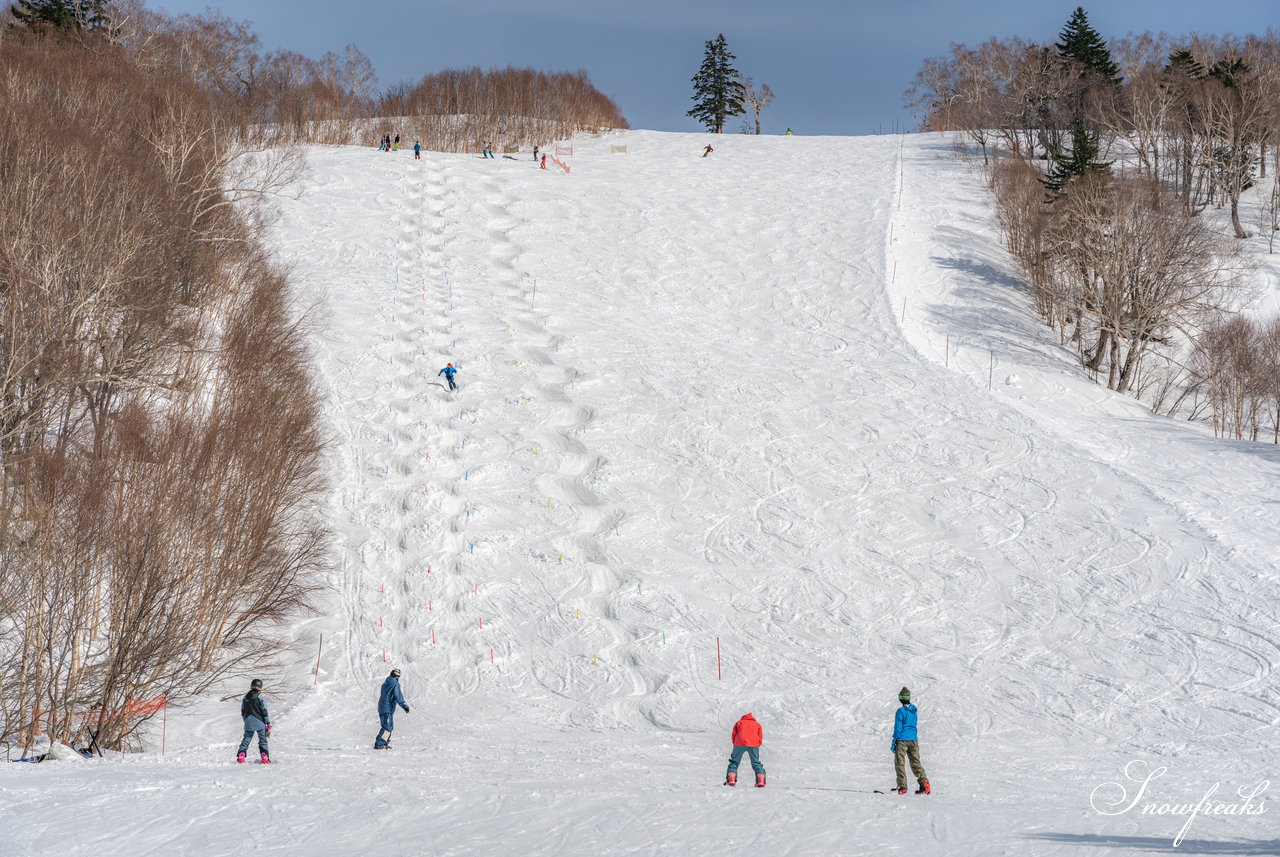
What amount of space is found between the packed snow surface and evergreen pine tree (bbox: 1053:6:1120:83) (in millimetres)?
23921

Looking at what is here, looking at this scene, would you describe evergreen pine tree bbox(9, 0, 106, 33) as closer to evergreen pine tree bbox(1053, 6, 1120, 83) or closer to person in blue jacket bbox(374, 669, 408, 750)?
person in blue jacket bbox(374, 669, 408, 750)

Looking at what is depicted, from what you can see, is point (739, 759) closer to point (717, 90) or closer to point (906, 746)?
point (906, 746)

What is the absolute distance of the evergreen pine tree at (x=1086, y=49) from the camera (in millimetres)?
54969

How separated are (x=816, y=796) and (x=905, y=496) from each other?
13.1m

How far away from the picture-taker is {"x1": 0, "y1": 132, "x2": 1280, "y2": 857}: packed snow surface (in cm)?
968

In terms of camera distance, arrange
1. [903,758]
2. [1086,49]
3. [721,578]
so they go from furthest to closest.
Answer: [1086,49], [721,578], [903,758]

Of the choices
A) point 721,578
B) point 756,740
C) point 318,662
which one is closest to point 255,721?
point 318,662

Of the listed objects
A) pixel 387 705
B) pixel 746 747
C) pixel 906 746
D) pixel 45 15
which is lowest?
pixel 387 705

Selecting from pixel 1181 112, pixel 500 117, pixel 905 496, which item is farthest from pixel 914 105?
pixel 905 496

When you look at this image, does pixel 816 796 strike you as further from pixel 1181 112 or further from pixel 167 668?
pixel 1181 112

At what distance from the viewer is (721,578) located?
20.1m

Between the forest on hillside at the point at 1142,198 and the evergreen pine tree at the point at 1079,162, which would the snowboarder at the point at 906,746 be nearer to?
the forest on hillside at the point at 1142,198

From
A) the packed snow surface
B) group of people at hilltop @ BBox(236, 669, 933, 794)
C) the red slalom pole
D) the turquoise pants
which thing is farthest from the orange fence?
the turquoise pants

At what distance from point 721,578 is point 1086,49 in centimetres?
4981
